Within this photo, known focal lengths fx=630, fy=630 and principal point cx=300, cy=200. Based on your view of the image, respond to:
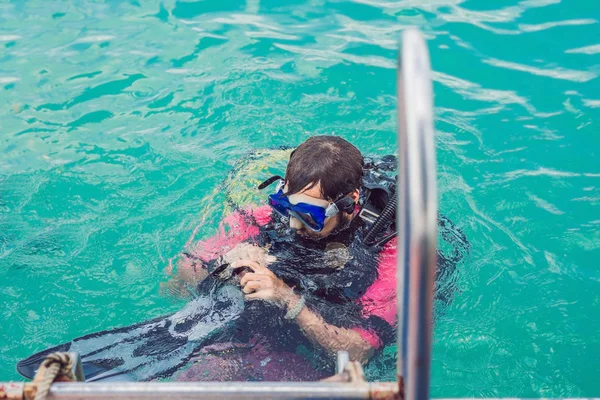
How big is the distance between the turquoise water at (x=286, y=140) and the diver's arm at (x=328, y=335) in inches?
10.8

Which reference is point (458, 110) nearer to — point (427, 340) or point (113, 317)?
point (113, 317)

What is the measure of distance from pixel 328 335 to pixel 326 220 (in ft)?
2.02

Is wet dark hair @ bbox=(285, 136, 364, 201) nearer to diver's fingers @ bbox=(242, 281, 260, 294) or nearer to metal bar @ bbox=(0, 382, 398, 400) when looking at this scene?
diver's fingers @ bbox=(242, 281, 260, 294)

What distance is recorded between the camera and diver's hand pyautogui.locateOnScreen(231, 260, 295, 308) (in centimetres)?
301

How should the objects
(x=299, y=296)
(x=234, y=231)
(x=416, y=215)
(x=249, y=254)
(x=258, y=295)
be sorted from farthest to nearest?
1. (x=234, y=231)
2. (x=249, y=254)
3. (x=299, y=296)
4. (x=258, y=295)
5. (x=416, y=215)

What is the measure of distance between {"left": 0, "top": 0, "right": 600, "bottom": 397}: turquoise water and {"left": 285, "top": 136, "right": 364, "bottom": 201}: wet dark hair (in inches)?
39.3

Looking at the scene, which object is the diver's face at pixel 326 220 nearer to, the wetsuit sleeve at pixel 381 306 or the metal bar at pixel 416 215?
the wetsuit sleeve at pixel 381 306

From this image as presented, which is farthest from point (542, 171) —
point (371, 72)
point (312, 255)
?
point (312, 255)

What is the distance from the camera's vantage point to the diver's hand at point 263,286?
9.87 ft

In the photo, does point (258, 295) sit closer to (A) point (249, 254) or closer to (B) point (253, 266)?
(B) point (253, 266)

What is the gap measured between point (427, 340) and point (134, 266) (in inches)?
136

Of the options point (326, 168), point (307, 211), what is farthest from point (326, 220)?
point (326, 168)

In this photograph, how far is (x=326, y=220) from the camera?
11.2 ft

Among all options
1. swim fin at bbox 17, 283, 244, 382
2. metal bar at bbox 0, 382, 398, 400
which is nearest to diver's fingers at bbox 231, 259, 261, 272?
swim fin at bbox 17, 283, 244, 382
